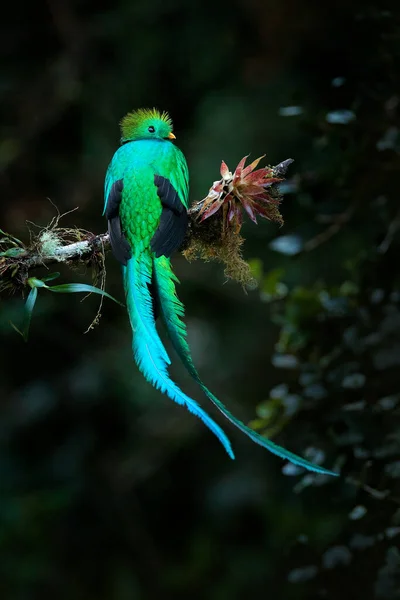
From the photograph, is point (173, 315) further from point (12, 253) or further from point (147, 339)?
point (12, 253)

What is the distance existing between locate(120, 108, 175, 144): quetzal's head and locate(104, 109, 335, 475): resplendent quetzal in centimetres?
10

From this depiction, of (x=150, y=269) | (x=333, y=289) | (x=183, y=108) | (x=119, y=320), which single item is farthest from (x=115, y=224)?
(x=183, y=108)

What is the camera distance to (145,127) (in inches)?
88.6

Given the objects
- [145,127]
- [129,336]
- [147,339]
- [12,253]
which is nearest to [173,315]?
[147,339]

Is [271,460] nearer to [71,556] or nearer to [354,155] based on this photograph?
[71,556]

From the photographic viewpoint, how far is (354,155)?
2076 mm

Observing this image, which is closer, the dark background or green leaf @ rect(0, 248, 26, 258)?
green leaf @ rect(0, 248, 26, 258)

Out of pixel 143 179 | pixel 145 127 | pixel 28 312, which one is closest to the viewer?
pixel 28 312

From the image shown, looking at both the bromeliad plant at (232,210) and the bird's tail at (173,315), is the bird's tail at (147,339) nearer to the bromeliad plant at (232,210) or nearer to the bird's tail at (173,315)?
the bird's tail at (173,315)

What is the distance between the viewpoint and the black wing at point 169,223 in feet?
5.92

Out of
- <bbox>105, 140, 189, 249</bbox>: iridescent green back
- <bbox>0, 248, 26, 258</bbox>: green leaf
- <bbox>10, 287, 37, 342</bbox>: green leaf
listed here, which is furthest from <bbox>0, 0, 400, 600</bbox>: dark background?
<bbox>10, 287, 37, 342</bbox>: green leaf

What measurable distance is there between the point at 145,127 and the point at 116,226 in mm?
474

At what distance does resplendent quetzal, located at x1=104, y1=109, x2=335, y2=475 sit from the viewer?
162cm

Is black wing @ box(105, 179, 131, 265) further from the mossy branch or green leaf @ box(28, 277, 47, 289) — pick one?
green leaf @ box(28, 277, 47, 289)
